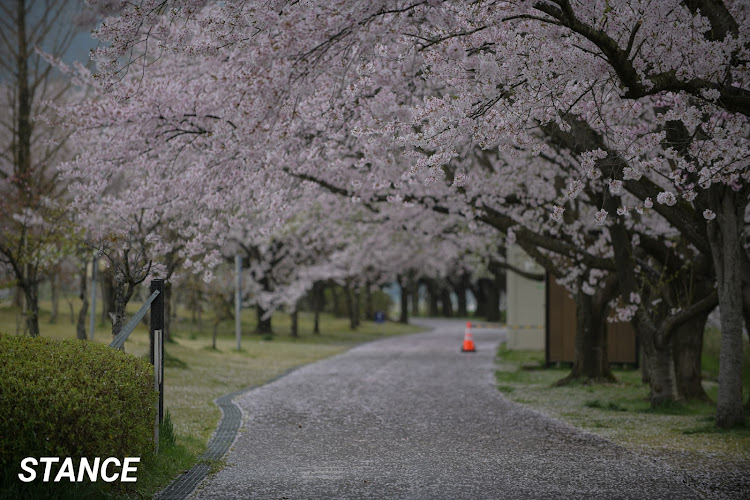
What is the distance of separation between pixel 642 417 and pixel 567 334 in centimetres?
1018

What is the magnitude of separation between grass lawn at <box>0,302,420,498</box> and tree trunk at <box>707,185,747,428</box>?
6.98 metres

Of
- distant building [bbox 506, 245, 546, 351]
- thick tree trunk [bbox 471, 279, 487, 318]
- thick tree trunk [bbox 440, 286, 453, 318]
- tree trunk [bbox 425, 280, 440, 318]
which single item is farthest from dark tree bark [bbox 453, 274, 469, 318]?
distant building [bbox 506, 245, 546, 351]

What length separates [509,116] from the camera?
755 centimetres

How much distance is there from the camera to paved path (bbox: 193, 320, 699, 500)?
6.89 m

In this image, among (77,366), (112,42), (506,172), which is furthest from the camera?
(506,172)

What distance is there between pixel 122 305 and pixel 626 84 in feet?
21.4

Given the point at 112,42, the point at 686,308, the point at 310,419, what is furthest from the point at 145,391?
the point at 686,308

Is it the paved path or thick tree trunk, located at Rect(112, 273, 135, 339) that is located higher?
thick tree trunk, located at Rect(112, 273, 135, 339)

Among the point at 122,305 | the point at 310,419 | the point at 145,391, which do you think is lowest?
the point at 310,419

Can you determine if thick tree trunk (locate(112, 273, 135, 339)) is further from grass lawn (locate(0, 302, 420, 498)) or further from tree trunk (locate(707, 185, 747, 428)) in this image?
tree trunk (locate(707, 185, 747, 428))

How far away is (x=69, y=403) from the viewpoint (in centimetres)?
566

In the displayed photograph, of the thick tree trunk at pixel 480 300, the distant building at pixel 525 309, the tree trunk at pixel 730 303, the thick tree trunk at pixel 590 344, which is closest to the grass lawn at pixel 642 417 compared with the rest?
the tree trunk at pixel 730 303

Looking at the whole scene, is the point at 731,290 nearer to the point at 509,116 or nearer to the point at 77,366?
the point at 509,116

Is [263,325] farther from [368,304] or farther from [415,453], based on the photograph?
[415,453]
